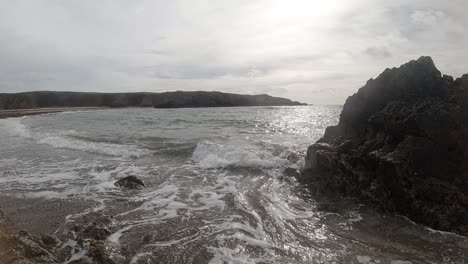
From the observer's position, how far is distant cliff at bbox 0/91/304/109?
8631 cm

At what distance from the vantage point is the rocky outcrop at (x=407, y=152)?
6.48m

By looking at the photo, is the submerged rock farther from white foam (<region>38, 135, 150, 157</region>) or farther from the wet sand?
white foam (<region>38, 135, 150, 157</region>)

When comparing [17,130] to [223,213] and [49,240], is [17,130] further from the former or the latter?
[223,213]

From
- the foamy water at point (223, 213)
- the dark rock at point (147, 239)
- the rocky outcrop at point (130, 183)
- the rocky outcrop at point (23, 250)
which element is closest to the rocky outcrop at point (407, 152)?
the foamy water at point (223, 213)

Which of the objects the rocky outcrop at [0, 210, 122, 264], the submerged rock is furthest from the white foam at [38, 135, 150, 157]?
the rocky outcrop at [0, 210, 122, 264]

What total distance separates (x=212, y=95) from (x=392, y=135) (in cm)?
9400

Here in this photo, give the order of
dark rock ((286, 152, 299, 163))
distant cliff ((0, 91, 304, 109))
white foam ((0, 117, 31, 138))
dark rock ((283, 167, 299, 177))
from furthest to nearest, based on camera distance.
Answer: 1. distant cliff ((0, 91, 304, 109))
2. white foam ((0, 117, 31, 138))
3. dark rock ((286, 152, 299, 163))
4. dark rock ((283, 167, 299, 177))

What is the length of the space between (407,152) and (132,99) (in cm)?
9571

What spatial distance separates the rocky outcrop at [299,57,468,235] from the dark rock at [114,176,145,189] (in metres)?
4.70

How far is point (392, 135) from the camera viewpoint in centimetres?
807

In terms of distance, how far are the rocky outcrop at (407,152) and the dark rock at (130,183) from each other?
185 inches

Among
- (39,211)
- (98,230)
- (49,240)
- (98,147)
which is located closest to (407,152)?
(98,230)

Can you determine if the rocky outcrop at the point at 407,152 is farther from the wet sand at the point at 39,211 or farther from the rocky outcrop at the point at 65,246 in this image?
the wet sand at the point at 39,211

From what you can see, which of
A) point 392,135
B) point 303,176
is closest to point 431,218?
point 392,135
